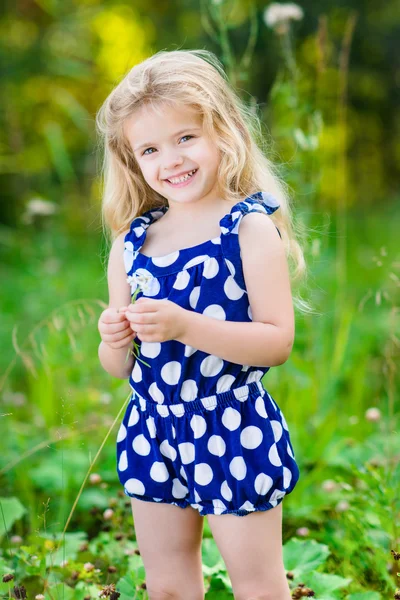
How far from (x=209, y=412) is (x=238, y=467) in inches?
4.6

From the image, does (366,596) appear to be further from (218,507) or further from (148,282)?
(148,282)

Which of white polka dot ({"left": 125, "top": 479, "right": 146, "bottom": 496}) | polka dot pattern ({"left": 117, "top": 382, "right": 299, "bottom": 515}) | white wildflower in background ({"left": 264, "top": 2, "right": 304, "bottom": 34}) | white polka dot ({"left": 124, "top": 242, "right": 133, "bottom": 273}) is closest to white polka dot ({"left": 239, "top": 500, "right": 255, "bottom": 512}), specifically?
polka dot pattern ({"left": 117, "top": 382, "right": 299, "bottom": 515})

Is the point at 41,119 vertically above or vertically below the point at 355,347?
above

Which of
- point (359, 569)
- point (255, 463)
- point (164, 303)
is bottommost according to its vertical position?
point (359, 569)

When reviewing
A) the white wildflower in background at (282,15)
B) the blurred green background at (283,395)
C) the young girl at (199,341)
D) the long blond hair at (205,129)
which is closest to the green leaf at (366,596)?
the blurred green background at (283,395)

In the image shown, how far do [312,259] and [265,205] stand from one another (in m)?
1.04

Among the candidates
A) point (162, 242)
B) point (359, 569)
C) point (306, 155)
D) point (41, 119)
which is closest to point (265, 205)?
point (162, 242)

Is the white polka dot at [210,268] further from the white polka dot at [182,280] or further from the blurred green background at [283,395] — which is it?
the blurred green background at [283,395]

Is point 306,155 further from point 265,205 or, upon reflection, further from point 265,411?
point 265,411

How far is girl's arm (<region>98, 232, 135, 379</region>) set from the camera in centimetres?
160

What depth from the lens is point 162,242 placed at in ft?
5.20

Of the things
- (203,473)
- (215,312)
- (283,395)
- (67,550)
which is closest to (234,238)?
(215,312)

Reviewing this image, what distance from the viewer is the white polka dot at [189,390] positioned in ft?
4.84

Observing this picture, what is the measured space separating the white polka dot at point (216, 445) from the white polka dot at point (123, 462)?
0.20 m
